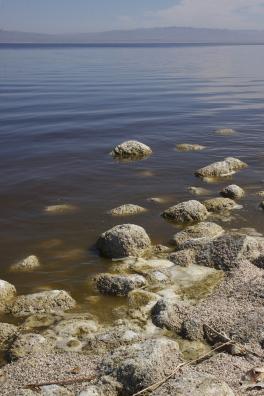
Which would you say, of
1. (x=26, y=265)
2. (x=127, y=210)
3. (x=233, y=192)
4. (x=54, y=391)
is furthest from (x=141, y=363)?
(x=233, y=192)

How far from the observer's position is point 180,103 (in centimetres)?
2578

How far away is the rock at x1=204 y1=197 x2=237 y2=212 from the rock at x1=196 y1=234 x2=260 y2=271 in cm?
232

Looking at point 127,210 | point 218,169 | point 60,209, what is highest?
point 218,169

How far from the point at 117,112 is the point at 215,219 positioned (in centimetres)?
1418

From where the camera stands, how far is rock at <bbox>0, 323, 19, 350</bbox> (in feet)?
19.1

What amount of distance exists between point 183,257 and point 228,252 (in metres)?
0.71

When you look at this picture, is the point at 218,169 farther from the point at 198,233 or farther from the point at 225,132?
the point at 225,132

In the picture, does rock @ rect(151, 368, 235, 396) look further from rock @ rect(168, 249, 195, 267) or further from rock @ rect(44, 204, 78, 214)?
rock @ rect(44, 204, 78, 214)

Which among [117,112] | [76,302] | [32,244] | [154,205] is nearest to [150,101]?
[117,112]

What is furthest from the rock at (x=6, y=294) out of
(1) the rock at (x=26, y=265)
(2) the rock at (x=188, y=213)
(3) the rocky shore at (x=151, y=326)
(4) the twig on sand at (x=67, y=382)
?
(2) the rock at (x=188, y=213)

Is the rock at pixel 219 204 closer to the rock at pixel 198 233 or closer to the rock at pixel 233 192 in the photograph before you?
the rock at pixel 233 192

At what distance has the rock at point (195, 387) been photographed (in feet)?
14.2

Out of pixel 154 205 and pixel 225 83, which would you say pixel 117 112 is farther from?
pixel 225 83

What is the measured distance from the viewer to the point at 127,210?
9992mm
